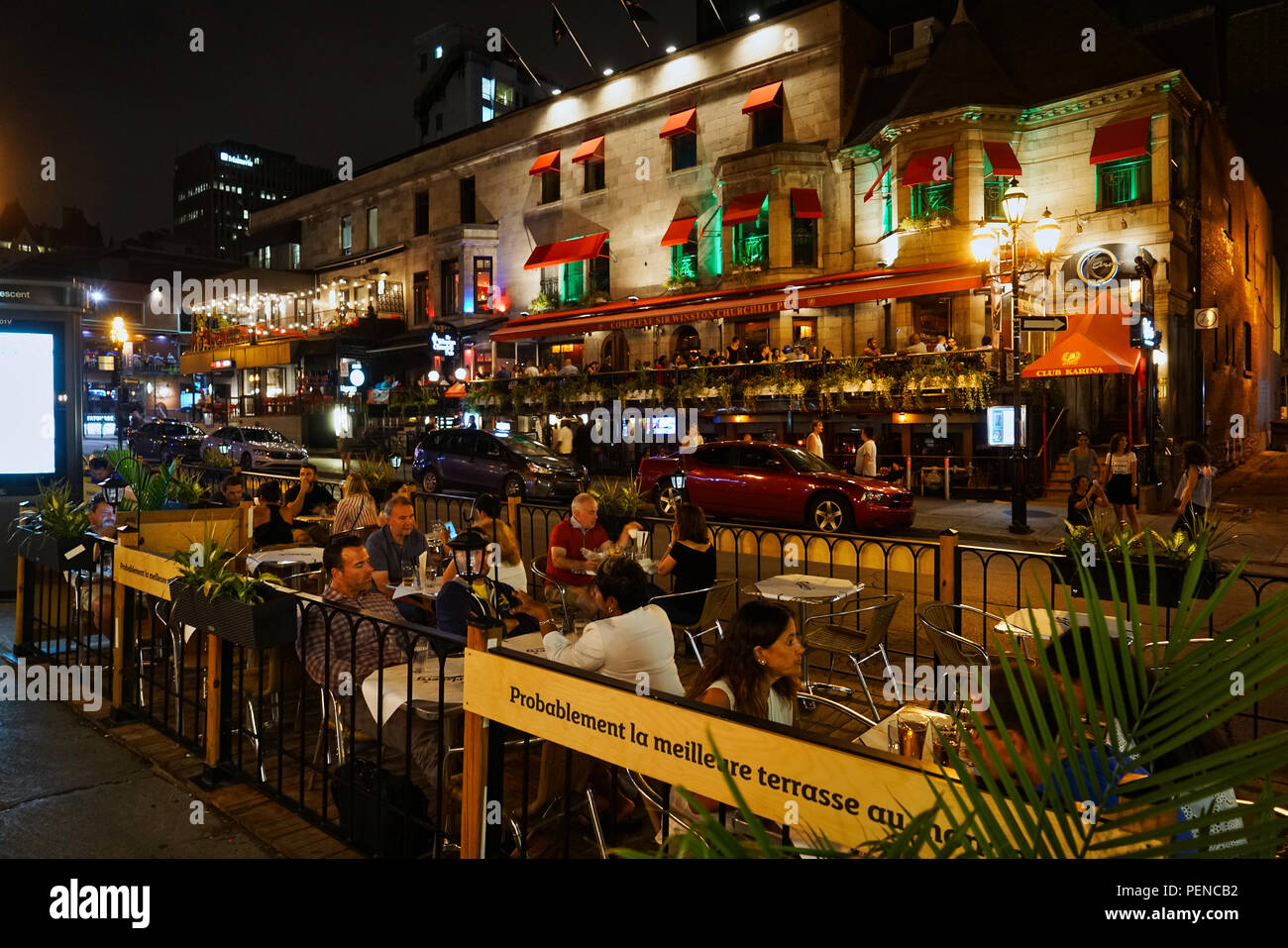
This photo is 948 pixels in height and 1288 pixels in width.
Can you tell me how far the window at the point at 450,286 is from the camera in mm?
35375

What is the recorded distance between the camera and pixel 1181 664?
5.20 ft

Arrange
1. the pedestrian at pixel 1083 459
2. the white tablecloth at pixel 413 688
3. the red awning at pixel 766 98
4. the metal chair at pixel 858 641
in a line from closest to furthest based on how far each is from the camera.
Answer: the white tablecloth at pixel 413 688
the metal chair at pixel 858 641
the pedestrian at pixel 1083 459
the red awning at pixel 766 98

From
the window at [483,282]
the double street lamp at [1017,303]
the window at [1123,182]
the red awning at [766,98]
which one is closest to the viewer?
the double street lamp at [1017,303]

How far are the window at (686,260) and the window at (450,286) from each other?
11524mm

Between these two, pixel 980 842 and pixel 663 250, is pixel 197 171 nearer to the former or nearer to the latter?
pixel 663 250

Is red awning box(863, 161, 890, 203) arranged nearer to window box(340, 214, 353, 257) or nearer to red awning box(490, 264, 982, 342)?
red awning box(490, 264, 982, 342)

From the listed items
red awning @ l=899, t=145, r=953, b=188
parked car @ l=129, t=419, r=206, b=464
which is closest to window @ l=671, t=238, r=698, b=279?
red awning @ l=899, t=145, r=953, b=188

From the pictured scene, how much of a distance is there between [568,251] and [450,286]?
7609 millimetres

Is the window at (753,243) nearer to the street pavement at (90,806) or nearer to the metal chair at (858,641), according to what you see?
the metal chair at (858,641)

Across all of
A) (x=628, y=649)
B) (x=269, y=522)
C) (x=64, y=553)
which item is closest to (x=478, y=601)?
Result: (x=628, y=649)

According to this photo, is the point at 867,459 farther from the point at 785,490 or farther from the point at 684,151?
the point at 684,151

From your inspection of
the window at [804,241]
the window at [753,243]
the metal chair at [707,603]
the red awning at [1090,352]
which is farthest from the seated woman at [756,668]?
the window at [753,243]
